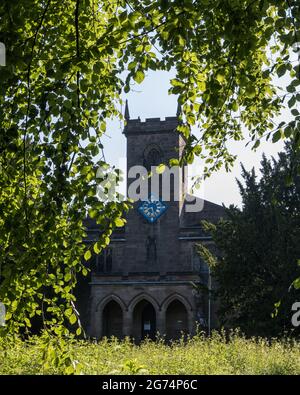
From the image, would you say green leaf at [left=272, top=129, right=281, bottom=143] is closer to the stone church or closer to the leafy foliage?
the leafy foliage

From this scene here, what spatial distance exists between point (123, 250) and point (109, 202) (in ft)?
125

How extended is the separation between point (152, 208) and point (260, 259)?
51.6 feet

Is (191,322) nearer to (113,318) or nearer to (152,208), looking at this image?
(113,318)

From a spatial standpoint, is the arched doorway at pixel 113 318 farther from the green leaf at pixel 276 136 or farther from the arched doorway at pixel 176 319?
the green leaf at pixel 276 136

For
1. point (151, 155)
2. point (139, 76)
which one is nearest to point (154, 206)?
point (151, 155)

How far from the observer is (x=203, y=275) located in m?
40.7

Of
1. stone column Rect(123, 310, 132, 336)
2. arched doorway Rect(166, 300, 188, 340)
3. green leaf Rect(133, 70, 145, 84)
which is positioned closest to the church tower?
arched doorway Rect(166, 300, 188, 340)

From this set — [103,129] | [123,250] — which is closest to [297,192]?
[123,250]

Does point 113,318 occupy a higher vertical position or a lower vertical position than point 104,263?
lower

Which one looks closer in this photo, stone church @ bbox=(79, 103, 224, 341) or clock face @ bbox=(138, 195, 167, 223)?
stone church @ bbox=(79, 103, 224, 341)

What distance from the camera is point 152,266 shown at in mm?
41375

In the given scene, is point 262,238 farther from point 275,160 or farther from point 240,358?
point 240,358

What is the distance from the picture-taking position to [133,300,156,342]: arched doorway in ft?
129
